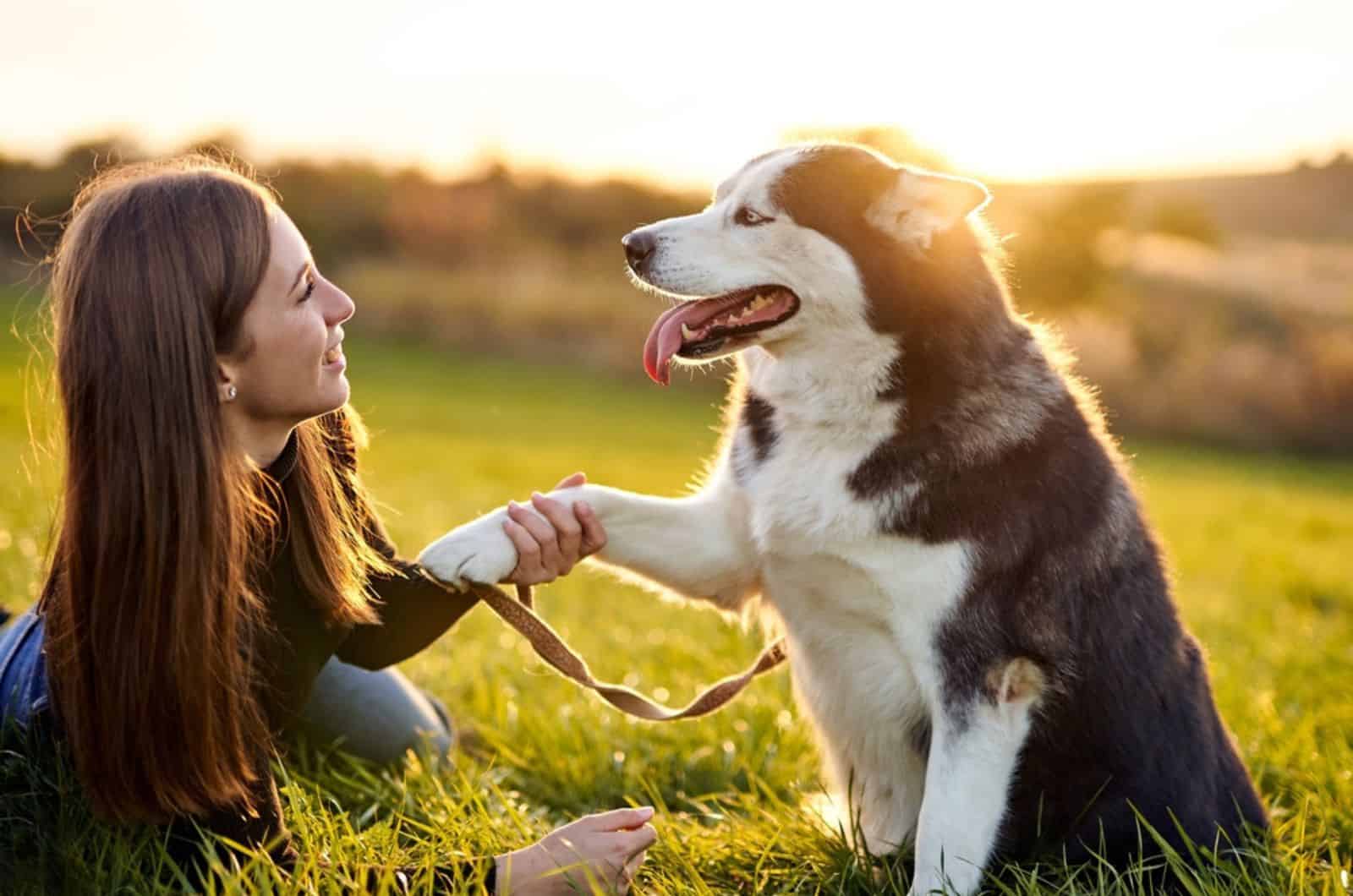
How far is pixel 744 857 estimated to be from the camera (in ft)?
9.89

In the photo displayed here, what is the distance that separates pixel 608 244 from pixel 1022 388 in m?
26.0

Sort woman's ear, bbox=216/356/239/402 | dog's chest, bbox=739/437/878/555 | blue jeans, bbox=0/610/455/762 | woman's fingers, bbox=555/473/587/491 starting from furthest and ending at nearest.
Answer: blue jeans, bbox=0/610/455/762
woman's fingers, bbox=555/473/587/491
dog's chest, bbox=739/437/878/555
woman's ear, bbox=216/356/239/402

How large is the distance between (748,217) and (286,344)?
120 cm

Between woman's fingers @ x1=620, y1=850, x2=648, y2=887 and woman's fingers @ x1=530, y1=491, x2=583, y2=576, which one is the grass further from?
woman's fingers @ x1=530, y1=491, x2=583, y2=576

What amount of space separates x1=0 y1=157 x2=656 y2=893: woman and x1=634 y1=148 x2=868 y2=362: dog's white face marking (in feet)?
2.72

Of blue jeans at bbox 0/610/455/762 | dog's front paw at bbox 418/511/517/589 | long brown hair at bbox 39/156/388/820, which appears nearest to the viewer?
long brown hair at bbox 39/156/388/820

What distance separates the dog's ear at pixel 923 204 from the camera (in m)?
2.84

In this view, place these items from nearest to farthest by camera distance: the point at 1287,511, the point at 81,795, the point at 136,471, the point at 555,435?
1. the point at 136,471
2. the point at 81,795
3. the point at 1287,511
4. the point at 555,435

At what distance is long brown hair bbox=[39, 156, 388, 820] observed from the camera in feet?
7.49

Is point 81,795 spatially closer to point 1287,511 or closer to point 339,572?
point 339,572

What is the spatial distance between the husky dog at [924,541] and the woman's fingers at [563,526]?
0.18 feet

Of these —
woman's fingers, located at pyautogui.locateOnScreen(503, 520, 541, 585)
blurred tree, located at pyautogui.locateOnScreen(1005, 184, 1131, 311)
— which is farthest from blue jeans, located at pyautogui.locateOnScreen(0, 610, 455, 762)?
blurred tree, located at pyautogui.locateOnScreen(1005, 184, 1131, 311)

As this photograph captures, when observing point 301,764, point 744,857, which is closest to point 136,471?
point 301,764

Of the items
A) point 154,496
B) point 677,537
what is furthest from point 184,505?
point 677,537
